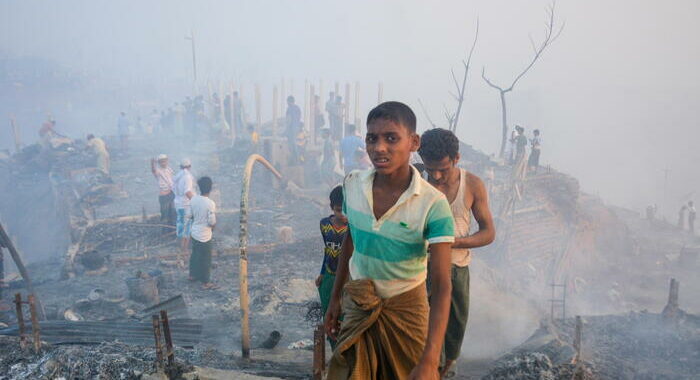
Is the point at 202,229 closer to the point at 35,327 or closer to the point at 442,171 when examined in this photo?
the point at 35,327

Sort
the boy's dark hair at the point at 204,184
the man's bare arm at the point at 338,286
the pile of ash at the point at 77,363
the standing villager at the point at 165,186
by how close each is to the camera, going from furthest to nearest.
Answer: the standing villager at the point at 165,186
the boy's dark hair at the point at 204,184
the pile of ash at the point at 77,363
the man's bare arm at the point at 338,286

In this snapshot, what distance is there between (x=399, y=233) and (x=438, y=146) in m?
1.25

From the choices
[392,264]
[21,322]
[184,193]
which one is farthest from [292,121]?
[392,264]

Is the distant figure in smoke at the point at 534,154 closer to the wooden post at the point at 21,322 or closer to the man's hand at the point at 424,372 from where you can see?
the wooden post at the point at 21,322

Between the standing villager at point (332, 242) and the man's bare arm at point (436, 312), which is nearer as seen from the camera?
the man's bare arm at point (436, 312)

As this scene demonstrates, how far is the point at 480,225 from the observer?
10.0ft

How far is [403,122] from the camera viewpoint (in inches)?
78.7

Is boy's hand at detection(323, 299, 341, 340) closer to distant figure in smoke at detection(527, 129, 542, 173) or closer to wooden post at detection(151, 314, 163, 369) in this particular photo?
wooden post at detection(151, 314, 163, 369)

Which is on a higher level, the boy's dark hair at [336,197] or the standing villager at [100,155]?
the boy's dark hair at [336,197]

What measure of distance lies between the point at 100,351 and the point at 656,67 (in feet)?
243

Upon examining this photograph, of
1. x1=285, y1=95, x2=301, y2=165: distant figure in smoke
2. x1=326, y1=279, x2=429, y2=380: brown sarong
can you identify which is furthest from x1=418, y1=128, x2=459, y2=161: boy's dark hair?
x1=285, y1=95, x2=301, y2=165: distant figure in smoke

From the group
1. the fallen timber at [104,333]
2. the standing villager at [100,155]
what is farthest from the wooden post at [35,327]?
the standing villager at [100,155]

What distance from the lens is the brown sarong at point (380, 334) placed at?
1.99m

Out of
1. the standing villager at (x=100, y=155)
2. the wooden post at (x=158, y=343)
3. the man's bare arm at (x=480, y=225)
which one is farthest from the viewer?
the standing villager at (x=100, y=155)
